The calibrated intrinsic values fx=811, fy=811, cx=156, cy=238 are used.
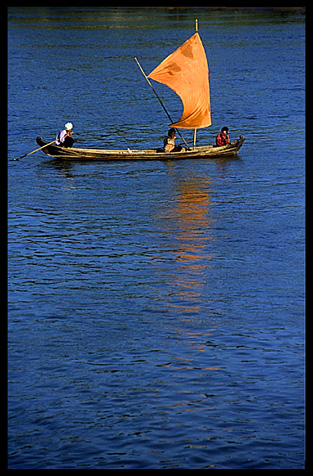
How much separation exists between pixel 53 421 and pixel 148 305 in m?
5.62

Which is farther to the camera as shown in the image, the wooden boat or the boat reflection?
the wooden boat

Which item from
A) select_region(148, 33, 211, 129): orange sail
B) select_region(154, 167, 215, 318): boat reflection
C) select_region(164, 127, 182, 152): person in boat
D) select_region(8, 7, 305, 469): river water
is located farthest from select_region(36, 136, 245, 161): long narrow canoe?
select_region(154, 167, 215, 318): boat reflection

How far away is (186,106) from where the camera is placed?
121 ft

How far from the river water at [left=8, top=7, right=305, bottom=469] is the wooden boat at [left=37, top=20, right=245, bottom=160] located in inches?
22.7

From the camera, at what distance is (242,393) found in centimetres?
1492

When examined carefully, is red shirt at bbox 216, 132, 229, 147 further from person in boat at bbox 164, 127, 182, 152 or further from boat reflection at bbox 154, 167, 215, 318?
boat reflection at bbox 154, 167, 215, 318

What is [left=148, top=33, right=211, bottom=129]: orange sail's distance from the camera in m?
35.8

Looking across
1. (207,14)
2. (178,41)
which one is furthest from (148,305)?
(207,14)

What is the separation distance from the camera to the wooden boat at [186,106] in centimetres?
3547

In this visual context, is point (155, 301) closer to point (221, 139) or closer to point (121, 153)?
point (121, 153)

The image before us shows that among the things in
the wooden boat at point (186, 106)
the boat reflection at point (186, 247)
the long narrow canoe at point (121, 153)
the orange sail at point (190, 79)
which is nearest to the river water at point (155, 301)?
the boat reflection at point (186, 247)

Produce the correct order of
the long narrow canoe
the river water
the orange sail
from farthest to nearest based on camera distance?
the orange sail → the long narrow canoe → the river water

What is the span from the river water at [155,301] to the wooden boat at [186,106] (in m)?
0.58
